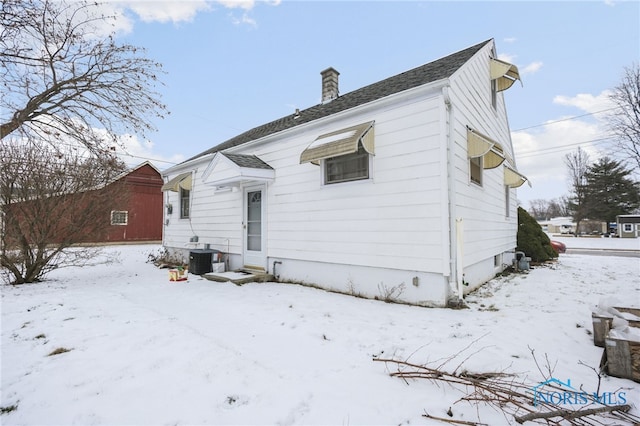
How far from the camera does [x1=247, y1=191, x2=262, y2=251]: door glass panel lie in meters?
8.44

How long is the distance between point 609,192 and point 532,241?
109ft

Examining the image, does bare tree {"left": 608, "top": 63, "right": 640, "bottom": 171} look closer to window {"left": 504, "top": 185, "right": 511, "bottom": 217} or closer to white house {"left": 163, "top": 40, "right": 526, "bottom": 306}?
window {"left": 504, "top": 185, "right": 511, "bottom": 217}

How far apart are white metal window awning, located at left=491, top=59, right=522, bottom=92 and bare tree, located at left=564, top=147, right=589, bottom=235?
3577cm

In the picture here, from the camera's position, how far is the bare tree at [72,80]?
495 cm

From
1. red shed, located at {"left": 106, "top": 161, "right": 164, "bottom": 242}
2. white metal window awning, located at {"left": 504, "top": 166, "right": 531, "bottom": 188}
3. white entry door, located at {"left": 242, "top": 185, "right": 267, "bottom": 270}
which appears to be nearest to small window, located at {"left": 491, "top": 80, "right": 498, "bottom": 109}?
white metal window awning, located at {"left": 504, "top": 166, "right": 531, "bottom": 188}

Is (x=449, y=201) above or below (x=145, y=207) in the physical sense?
below

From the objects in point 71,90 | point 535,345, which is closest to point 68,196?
point 71,90

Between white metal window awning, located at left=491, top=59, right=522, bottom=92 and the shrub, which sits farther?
the shrub

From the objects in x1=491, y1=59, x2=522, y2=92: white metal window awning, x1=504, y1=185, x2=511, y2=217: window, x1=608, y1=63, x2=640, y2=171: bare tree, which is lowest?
x1=504, y1=185, x2=511, y2=217: window

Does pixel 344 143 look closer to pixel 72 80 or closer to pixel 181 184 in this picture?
pixel 72 80

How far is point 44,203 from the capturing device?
6.90m

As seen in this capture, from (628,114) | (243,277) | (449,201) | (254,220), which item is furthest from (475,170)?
(628,114)

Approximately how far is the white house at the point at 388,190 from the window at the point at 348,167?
3 cm

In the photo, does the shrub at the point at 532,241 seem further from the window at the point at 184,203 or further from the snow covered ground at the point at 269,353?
the window at the point at 184,203
